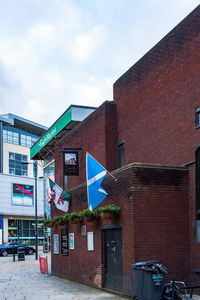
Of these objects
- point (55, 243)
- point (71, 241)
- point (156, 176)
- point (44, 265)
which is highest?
point (156, 176)

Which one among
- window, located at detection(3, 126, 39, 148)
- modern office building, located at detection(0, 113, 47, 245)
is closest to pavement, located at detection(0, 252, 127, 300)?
modern office building, located at detection(0, 113, 47, 245)

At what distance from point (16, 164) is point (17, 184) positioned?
787 cm

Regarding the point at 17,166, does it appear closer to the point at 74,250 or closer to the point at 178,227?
the point at 74,250

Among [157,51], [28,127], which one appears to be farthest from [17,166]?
[157,51]

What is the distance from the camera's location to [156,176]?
1280cm

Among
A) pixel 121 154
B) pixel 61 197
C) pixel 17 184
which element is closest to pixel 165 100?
pixel 121 154

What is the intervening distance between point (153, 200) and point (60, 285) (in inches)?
247

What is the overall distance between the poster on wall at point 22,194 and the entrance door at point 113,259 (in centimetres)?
5135

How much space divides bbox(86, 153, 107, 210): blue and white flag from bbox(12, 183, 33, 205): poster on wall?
2048 inches

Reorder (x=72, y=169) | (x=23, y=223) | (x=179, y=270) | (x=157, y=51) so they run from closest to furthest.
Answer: (x=179, y=270), (x=157, y=51), (x=72, y=169), (x=23, y=223)

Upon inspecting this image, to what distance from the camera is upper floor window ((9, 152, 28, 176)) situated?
71.2m

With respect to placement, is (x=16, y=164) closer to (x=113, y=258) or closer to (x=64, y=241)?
(x=64, y=241)

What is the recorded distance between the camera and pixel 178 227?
1283 centimetres

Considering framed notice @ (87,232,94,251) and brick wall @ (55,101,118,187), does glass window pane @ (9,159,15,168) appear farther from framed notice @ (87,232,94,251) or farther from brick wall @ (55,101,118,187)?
framed notice @ (87,232,94,251)
